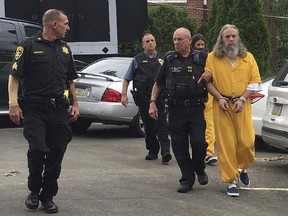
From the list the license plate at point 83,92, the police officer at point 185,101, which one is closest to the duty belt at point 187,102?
the police officer at point 185,101

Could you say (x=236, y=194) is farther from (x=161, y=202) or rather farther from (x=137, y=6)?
(x=137, y=6)

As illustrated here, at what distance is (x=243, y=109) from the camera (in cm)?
664

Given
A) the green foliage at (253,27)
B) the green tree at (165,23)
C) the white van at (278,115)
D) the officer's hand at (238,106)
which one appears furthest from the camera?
the green tree at (165,23)

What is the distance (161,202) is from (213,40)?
10826 mm

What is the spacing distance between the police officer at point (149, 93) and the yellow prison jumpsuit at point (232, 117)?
1.73m

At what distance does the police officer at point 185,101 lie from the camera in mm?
6793

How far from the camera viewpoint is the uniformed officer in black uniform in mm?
5707

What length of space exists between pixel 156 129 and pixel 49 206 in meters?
3.05

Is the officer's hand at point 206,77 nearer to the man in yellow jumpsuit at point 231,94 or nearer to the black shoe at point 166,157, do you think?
the man in yellow jumpsuit at point 231,94

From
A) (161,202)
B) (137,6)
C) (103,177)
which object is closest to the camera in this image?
(161,202)

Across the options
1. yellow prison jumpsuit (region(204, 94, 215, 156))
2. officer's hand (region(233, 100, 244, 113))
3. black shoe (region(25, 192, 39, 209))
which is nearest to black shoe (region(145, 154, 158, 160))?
yellow prison jumpsuit (region(204, 94, 215, 156))

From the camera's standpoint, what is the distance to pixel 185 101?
6.80 m

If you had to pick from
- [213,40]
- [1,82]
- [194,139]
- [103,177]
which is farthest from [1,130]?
[213,40]

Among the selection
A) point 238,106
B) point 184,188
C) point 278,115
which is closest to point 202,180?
point 184,188
